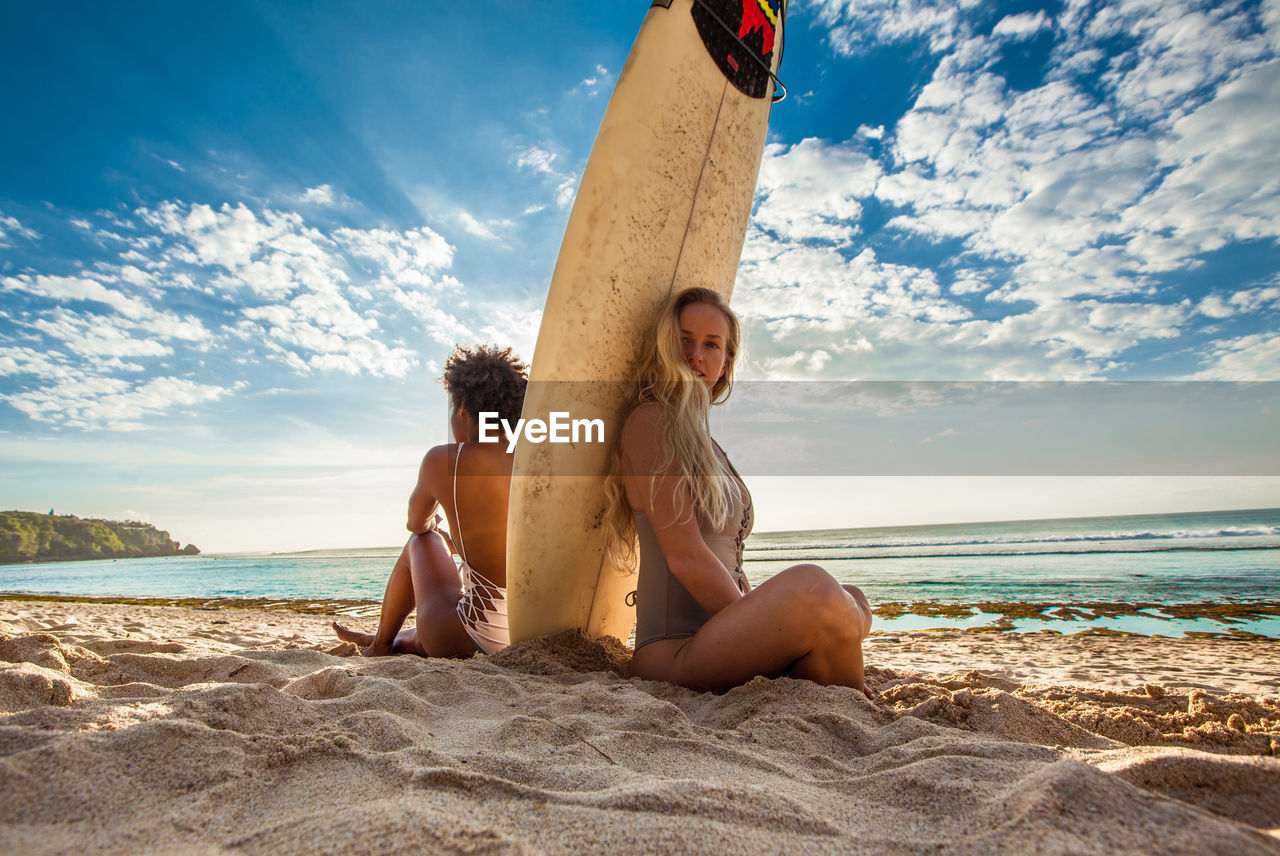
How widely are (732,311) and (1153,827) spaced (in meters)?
1.83

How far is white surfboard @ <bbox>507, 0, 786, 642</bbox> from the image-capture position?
7.77ft

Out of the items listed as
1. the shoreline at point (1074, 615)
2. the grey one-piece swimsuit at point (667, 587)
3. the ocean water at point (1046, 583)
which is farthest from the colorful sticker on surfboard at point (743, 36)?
the ocean water at point (1046, 583)

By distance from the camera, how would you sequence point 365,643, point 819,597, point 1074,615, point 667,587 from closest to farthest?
point 819,597 < point 667,587 < point 365,643 < point 1074,615

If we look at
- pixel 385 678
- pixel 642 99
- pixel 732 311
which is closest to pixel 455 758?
pixel 385 678

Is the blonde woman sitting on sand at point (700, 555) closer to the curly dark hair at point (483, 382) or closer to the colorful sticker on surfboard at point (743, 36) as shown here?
the curly dark hair at point (483, 382)

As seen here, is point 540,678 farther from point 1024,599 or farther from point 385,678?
point 1024,599

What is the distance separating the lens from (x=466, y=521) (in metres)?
2.77

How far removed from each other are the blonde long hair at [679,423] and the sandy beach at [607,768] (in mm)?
587

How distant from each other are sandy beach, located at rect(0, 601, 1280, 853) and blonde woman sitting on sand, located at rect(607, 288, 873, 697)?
3.9 inches

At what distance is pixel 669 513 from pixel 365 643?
2103mm

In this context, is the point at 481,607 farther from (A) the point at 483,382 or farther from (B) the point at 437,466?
(A) the point at 483,382

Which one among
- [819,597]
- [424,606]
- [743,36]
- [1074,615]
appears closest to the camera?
[819,597]

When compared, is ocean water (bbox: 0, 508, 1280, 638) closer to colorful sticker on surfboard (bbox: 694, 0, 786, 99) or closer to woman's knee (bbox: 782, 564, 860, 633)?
woman's knee (bbox: 782, 564, 860, 633)

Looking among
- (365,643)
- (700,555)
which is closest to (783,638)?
(700,555)
